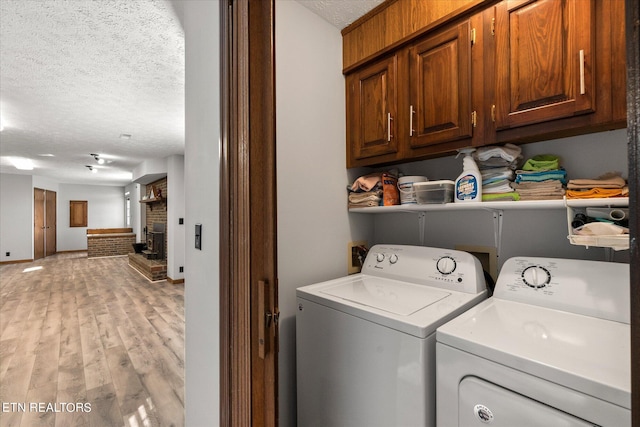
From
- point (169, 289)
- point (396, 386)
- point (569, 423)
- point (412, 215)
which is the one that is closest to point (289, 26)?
point (412, 215)

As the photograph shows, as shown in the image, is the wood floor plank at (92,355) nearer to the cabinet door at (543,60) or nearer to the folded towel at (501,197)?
the folded towel at (501,197)

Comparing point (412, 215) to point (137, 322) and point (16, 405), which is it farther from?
point (137, 322)

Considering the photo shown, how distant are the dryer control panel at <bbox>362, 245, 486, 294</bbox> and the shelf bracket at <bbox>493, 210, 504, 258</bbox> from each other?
228mm

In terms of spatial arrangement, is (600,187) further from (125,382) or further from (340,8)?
(125,382)

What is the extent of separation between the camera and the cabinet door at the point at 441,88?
53.5 inches

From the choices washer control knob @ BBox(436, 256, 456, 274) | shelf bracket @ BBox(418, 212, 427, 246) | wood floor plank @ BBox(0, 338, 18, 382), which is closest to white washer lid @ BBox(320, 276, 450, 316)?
washer control knob @ BBox(436, 256, 456, 274)

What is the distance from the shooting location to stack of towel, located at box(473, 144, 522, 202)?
4.38ft

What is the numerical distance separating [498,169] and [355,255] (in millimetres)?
948

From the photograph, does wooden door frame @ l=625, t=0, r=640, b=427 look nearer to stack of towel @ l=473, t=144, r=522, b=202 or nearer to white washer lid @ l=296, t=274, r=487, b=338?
white washer lid @ l=296, t=274, r=487, b=338

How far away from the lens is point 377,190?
1.77 m

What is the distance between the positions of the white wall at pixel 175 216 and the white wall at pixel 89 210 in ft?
17.2

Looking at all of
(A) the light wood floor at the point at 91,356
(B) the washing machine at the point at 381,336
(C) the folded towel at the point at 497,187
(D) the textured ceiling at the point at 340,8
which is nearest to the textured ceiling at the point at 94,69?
(D) the textured ceiling at the point at 340,8

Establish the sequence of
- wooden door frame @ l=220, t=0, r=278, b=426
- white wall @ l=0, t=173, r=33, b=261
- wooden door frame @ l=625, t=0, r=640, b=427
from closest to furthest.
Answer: wooden door frame @ l=625, t=0, r=640, b=427 → wooden door frame @ l=220, t=0, r=278, b=426 → white wall @ l=0, t=173, r=33, b=261

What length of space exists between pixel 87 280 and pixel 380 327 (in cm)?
665
